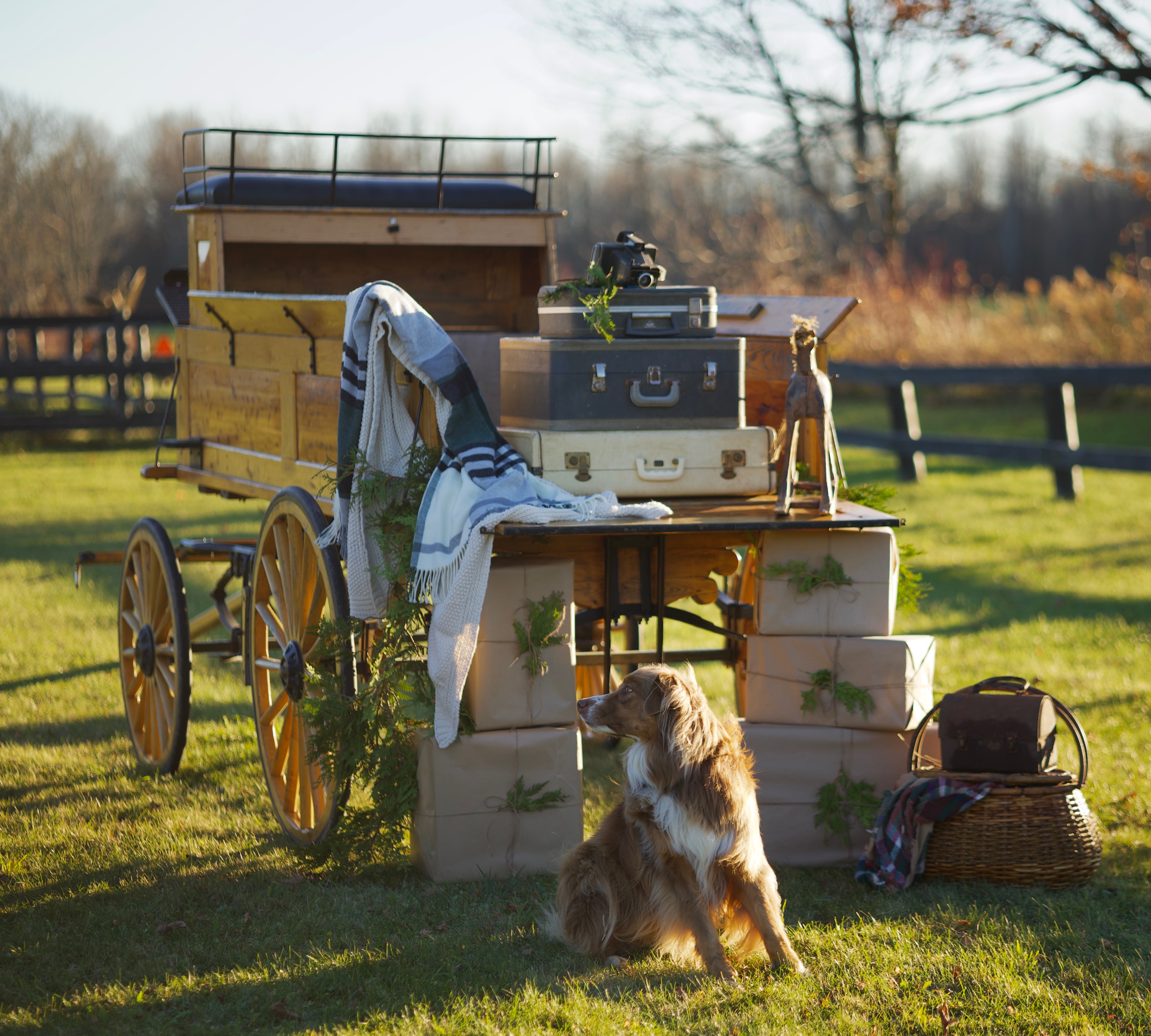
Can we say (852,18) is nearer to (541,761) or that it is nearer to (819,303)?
(819,303)

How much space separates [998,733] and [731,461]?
1292 millimetres

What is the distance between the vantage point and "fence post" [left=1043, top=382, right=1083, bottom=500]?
482 inches

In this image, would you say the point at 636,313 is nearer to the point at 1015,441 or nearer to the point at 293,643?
the point at 293,643

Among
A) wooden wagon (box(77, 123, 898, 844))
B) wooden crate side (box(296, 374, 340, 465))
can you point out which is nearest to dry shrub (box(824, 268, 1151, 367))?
wooden wagon (box(77, 123, 898, 844))

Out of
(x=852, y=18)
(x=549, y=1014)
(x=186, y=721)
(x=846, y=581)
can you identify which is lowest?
(x=549, y=1014)

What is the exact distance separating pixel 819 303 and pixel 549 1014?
319 cm

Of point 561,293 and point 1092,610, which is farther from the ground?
point 561,293

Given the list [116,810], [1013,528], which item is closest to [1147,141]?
[1013,528]

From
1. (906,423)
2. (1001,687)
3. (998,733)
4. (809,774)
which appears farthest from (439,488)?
(906,423)

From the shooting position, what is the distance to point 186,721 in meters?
5.37

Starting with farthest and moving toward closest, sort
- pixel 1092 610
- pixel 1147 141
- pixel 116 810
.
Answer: pixel 1147 141, pixel 1092 610, pixel 116 810

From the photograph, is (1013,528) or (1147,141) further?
(1147,141)

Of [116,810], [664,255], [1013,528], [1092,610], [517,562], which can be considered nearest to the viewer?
[517,562]

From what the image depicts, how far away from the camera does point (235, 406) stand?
5.58 metres
